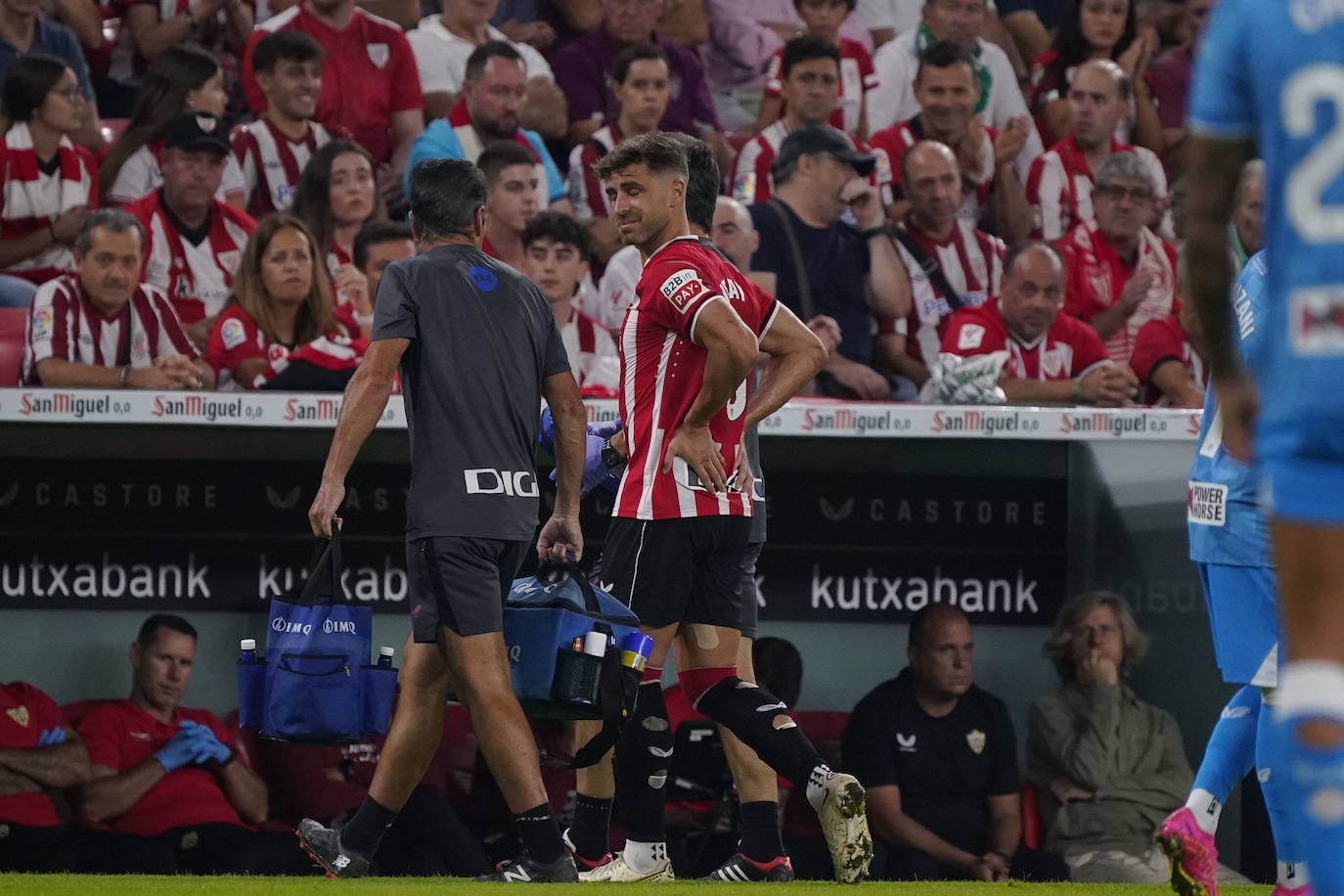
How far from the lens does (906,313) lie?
884 centimetres

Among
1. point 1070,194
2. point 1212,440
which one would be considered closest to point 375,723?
point 1212,440

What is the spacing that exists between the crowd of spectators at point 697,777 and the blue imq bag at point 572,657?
1.90 metres

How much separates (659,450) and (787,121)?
14.5 feet

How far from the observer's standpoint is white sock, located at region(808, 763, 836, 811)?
17.9 feet

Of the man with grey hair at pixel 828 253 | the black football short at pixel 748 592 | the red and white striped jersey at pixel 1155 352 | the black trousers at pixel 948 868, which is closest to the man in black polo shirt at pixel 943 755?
the black trousers at pixel 948 868

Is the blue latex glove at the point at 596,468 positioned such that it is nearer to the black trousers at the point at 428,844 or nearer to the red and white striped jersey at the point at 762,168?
the black trousers at the point at 428,844

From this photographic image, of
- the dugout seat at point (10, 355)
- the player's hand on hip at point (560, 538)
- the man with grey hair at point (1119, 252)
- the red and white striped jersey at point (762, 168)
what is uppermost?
the red and white striped jersey at point (762, 168)

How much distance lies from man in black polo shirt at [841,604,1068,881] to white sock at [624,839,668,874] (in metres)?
2.00

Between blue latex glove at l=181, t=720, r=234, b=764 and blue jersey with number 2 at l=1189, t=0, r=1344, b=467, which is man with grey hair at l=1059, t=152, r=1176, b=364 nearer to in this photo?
blue latex glove at l=181, t=720, r=234, b=764

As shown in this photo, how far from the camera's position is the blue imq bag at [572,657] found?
5.36 m

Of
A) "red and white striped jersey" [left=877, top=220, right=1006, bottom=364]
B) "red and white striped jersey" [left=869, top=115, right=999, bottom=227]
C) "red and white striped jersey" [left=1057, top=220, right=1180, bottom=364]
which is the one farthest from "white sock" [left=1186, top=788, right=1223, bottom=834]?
"red and white striped jersey" [left=869, top=115, right=999, bottom=227]

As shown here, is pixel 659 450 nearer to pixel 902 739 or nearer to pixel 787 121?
pixel 902 739

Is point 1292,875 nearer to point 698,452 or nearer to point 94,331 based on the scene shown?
point 698,452

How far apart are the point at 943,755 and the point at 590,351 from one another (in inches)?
85.2
